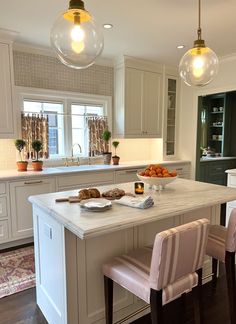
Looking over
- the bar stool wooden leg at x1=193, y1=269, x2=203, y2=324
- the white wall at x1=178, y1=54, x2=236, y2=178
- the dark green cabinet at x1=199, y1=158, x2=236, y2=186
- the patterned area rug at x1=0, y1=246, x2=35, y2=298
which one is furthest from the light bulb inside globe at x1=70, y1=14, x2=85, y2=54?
the dark green cabinet at x1=199, y1=158, x2=236, y2=186

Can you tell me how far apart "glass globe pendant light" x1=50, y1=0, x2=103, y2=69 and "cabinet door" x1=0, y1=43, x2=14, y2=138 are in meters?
1.89

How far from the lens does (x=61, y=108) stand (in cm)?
401

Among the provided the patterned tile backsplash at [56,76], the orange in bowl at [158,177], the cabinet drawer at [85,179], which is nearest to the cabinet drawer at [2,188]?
the cabinet drawer at [85,179]

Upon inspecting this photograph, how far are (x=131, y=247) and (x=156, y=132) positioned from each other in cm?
307

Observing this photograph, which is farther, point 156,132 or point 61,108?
point 156,132

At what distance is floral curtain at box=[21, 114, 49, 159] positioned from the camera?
3623 millimetres

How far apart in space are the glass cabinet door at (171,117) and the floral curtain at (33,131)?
2.28 meters

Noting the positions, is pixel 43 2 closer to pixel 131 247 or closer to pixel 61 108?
pixel 61 108

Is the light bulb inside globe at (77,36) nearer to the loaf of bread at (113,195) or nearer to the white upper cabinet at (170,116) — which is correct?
the loaf of bread at (113,195)

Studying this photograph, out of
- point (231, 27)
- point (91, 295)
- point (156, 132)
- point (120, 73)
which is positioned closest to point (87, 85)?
point (120, 73)

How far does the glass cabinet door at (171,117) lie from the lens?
15.6ft

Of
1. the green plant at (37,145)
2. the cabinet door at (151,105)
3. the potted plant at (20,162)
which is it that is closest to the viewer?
the potted plant at (20,162)

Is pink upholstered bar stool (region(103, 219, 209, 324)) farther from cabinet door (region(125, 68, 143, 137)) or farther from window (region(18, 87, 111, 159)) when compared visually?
cabinet door (region(125, 68, 143, 137))

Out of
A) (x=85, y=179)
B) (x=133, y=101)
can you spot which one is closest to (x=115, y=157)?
(x=85, y=179)
